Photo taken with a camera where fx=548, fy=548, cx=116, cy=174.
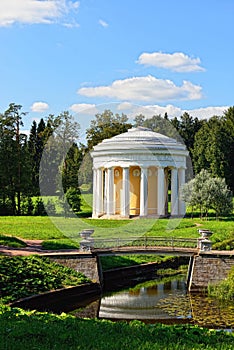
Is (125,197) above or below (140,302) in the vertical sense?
above

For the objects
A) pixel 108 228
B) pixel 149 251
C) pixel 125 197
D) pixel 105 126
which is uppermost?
pixel 105 126

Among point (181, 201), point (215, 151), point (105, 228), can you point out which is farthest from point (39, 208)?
point (215, 151)

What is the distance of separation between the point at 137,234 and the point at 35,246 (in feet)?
26.3

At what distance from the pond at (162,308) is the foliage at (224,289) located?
420 mm

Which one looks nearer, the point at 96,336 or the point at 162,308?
→ the point at 96,336

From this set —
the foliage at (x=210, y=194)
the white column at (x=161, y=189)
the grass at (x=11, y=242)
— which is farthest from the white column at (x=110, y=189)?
the grass at (x=11, y=242)

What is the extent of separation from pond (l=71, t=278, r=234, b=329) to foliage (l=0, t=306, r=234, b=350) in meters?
6.70

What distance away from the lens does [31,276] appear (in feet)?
71.5

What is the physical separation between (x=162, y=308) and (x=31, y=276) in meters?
5.35

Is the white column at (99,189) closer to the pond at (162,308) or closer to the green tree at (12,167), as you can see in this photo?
the green tree at (12,167)

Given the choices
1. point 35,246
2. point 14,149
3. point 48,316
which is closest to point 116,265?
point 35,246

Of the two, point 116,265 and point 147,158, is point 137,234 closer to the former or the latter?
point 116,265

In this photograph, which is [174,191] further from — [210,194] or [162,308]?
[162,308]

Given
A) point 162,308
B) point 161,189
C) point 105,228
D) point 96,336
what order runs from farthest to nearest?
point 161,189 < point 105,228 < point 162,308 < point 96,336
